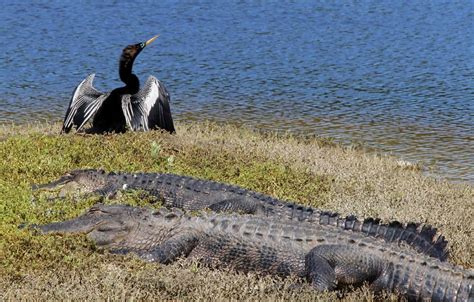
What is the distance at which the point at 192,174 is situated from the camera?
1090 cm

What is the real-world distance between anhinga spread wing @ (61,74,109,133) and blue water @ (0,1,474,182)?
9.40 ft

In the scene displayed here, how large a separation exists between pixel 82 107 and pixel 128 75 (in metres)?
1.03

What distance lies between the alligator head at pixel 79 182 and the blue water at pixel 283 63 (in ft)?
16.7

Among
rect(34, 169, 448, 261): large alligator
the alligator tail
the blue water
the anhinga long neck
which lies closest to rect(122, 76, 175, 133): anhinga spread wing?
the anhinga long neck

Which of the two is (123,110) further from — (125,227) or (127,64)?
(125,227)

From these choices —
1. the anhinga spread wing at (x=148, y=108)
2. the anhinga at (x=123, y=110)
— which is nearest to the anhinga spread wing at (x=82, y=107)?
the anhinga at (x=123, y=110)

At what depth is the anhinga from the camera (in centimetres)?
1311

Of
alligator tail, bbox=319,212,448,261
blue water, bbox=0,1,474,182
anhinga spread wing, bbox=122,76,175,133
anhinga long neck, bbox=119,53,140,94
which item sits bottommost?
blue water, bbox=0,1,474,182

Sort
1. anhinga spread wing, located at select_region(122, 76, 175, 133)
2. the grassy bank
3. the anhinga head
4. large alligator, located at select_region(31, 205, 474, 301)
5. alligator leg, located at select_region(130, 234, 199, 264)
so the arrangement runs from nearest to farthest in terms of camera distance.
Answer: the grassy bank
large alligator, located at select_region(31, 205, 474, 301)
alligator leg, located at select_region(130, 234, 199, 264)
anhinga spread wing, located at select_region(122, 76, 175, 133)
the anhinga head

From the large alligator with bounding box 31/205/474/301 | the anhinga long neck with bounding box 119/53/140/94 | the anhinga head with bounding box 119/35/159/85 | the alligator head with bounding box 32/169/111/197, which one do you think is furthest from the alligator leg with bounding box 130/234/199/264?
the anhinga head with bounding box 119/35/159/85

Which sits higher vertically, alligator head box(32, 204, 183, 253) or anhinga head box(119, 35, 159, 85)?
alligator head box(32, 204, 183, 253)

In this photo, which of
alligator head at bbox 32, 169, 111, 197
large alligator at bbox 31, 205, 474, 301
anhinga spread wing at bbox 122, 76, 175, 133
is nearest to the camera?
large alligator at bbox 31, 205, 474, 301

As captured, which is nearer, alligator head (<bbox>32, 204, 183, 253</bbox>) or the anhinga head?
alligator head (<bbox>32, 204, 183, 253</bbox>)

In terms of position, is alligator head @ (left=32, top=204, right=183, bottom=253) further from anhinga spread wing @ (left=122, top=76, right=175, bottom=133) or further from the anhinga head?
the anhinga head
